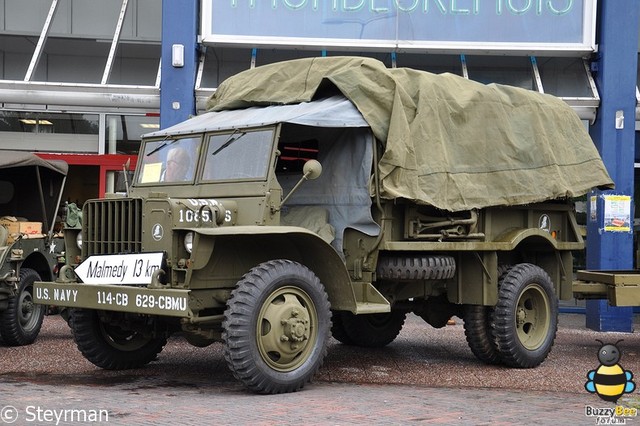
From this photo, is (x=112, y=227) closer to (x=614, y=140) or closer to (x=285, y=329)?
(x=285, y=329)

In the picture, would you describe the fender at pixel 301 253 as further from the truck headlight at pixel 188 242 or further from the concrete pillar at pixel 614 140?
the concrete pillar at pixel 614 140

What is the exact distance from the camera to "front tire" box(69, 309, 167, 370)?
336 inches

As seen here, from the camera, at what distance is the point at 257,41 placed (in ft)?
46.1

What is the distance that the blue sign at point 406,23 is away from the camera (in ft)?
46.1

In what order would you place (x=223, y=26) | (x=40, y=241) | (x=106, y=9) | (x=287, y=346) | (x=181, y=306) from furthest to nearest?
(x=106, y=9) → (x=223, y=26) → (x=40, y=241) → (x=287, y=346) → (x=181, y=306)

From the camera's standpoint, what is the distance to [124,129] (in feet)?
50.9

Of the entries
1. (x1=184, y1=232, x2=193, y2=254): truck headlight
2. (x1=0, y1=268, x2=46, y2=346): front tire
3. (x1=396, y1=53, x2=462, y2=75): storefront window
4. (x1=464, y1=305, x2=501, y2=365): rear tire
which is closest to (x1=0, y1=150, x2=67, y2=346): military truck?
(x1=0, y1=268, x2=46, y2=346): front tire

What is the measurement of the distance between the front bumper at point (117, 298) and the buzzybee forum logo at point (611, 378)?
124 inches

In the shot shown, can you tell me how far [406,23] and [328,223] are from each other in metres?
6.43

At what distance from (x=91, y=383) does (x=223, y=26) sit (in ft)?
24.4

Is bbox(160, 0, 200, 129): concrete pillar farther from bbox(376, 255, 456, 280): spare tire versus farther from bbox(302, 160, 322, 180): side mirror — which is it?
bbox(302, 160, 322, 180): side mirror

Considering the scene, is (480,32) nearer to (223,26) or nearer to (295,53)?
(295,53)

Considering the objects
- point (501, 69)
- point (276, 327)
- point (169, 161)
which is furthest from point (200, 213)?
point (501, 69)

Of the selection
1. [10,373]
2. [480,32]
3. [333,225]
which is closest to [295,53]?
[480,32]
